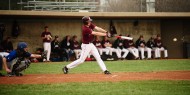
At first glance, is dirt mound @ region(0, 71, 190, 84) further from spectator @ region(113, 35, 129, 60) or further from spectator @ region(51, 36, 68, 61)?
spectator @ region(113, 35, 129, 60)

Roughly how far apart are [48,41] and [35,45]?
8.51 feet

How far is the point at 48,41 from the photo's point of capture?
21.7 meters

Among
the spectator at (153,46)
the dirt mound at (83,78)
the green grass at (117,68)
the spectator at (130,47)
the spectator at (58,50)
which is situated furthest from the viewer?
the spectator at (153,46)

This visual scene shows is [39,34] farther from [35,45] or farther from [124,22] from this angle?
[124,22]

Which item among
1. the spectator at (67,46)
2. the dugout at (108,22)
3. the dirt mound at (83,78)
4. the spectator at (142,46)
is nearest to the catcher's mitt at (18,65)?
the dirt mound at (83,78)

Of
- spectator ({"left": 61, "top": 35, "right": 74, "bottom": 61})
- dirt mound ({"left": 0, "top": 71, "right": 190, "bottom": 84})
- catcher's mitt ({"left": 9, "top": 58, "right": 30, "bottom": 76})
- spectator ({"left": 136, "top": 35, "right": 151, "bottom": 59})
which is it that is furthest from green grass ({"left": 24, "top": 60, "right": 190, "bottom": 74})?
spectator ({"left": 136, "top": 35, "right": 151, "bottom": 59})

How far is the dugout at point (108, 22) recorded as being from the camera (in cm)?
2273

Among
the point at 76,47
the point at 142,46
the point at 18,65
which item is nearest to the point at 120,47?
the point at 142,46

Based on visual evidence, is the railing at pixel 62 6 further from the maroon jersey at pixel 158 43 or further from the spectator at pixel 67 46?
the maroon jersey at pixel 158 43

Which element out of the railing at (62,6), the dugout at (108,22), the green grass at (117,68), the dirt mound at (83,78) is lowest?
the dirt mound at (83,78)

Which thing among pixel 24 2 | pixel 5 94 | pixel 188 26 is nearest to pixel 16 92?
pixel 5 94

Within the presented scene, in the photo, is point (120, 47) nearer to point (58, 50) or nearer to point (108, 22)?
point (108, 22)

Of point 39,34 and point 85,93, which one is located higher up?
point 39,34

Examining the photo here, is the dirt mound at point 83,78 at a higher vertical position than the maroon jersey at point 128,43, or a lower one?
lower
